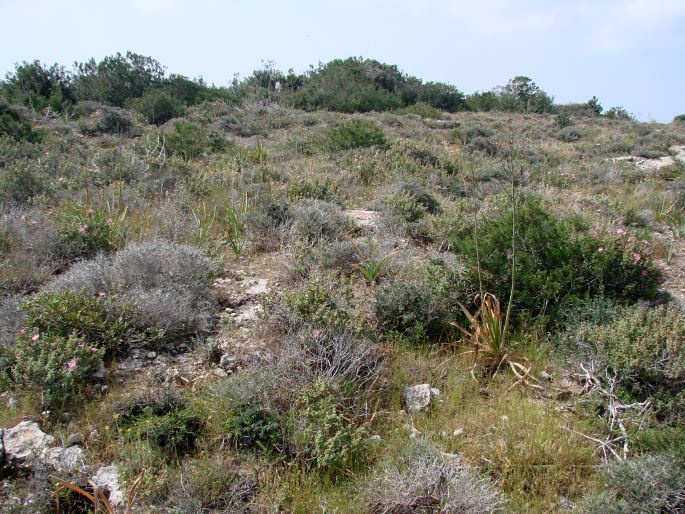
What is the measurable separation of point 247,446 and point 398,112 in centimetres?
1867

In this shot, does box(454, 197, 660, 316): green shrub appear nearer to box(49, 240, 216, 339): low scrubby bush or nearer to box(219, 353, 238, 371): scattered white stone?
box(219, 353, 238, 371): scattered white stone

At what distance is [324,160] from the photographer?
30.4 feet

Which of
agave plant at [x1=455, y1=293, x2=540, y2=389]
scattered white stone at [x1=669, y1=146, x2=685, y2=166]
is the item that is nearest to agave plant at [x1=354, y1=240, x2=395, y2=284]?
agave plant at [x1=455, y1=293, x2=540, y2=389]

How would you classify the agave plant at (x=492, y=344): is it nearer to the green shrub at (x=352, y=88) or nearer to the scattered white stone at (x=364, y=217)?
the scattered white stone at (x=364, y=217)

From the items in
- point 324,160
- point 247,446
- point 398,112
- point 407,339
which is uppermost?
point 398,112

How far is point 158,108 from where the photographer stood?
55.1ft

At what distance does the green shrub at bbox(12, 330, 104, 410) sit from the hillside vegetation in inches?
0.7

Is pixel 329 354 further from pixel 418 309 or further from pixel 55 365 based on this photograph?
pixel 55 365

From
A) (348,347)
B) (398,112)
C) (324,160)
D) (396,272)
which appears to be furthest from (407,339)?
(398,112)

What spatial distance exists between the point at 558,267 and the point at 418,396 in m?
1.75

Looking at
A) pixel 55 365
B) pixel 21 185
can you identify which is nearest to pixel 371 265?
pixel 55 365

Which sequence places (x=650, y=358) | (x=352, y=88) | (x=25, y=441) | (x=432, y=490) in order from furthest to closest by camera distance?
(x=352, y=88) → (x=650, y=358) → (x=25, y=441) → (x=432, y=490)

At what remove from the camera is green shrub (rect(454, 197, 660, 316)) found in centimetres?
392

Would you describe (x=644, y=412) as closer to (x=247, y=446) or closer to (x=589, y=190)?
(x=247, y=446)
